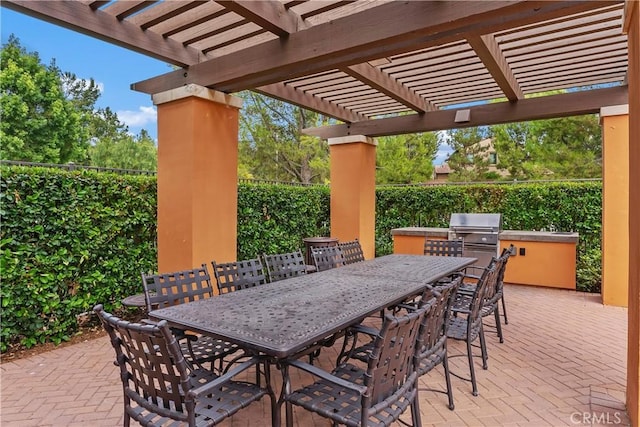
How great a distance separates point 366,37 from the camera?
3.08m

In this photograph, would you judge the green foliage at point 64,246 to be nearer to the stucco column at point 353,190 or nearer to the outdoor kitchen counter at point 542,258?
the stucco column at point 353,190

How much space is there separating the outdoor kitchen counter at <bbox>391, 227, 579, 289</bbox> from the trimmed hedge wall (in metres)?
0.25

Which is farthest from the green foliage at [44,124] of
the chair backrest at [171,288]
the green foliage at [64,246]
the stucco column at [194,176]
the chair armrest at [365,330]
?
the chair armrest at [365,330]

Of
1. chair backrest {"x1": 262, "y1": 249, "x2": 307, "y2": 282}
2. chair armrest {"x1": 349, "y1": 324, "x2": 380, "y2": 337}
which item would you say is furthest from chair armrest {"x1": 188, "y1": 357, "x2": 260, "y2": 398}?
chair backrest {"x1": 262, "y1": 249, "x2": 307, "y2": 282}

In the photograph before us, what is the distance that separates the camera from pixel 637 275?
213 cm

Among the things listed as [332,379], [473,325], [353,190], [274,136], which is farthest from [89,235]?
[274,136]

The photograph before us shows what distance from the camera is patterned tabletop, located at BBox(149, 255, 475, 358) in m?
1.85

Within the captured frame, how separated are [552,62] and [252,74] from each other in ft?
11.7

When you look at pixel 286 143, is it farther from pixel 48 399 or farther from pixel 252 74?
pixel 48 399

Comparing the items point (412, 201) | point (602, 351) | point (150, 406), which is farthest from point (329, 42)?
point (412, 201)

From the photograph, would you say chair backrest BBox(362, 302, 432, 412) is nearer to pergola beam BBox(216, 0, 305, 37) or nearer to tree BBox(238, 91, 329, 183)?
pergola beam BBox(216, 0, 305, 37)

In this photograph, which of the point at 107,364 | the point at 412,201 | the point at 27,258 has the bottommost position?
the point at 107,364

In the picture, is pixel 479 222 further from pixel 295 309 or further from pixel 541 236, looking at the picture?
pixel 295 309

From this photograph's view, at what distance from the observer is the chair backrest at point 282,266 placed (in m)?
3.60
